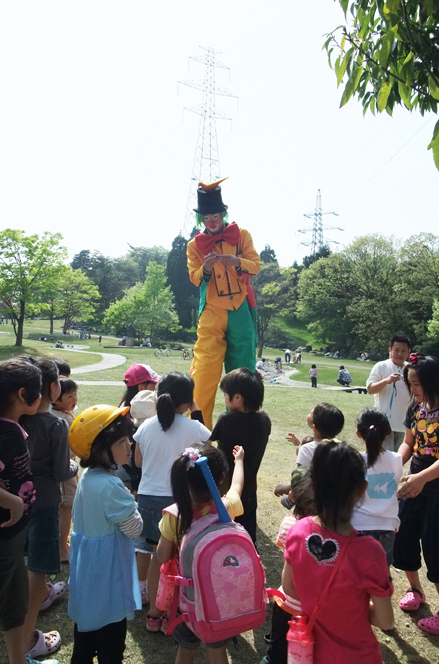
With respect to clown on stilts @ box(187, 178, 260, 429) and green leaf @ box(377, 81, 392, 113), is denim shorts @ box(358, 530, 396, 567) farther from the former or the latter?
clown on stilts @ box(187, 178, 260, 429)

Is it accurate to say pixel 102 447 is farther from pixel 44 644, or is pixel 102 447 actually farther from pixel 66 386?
pixel 66 386

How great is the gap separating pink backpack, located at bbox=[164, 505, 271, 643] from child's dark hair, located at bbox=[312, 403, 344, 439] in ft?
3.32

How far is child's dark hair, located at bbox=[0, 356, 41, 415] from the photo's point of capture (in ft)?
7.20

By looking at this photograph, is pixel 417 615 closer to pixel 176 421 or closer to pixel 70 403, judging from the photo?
pixel 176 421

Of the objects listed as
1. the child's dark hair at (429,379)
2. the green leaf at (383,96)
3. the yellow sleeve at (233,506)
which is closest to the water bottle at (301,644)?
the yellow sleeve at (233,506)

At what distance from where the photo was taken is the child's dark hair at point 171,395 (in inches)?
110

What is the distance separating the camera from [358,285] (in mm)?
44969

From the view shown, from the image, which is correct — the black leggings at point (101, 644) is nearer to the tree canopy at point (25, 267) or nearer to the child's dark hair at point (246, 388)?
the child's dark hair at point (246, 388)

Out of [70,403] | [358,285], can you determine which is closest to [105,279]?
[358,285]

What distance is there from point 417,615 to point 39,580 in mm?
2294

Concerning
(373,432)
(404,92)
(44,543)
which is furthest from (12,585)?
(404,92)

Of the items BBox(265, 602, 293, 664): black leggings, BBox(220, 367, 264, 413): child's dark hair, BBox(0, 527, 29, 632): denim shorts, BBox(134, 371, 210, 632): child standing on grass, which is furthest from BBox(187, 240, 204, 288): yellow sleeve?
BBox(265, 602, 293, 664): black leggings

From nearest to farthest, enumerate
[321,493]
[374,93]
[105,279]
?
[321,493]
[374,93]
[105,279]

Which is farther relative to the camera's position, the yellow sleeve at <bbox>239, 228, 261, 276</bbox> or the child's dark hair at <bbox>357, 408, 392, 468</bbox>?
the yellow sleeve at <bbox>239, 228, 261, 276</bbox>
